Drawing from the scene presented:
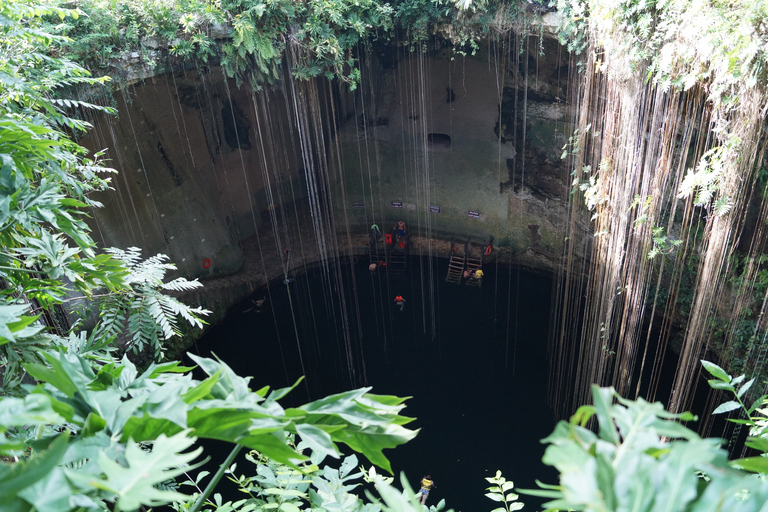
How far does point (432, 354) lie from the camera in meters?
6.89

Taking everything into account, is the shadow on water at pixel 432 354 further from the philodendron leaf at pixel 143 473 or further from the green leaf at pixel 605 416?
the philodendron leaf at pixel 143 473

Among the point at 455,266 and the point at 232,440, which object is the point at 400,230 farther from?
the point at 232,440

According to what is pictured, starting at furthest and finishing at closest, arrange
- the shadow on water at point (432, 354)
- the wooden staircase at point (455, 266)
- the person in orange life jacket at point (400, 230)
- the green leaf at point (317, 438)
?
the person in orange life jacket at point (400, 230) < the wooden staircase at point (455, 266) < the shadow on water at point (432, 354) < the green leaf at point (317, 438)

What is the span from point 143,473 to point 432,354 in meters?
6.39

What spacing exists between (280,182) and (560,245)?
4683 millimetres

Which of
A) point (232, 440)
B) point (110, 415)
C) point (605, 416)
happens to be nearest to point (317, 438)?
point (232, 440)

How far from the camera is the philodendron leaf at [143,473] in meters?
0.60

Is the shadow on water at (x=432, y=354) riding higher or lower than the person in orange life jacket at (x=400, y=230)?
lower

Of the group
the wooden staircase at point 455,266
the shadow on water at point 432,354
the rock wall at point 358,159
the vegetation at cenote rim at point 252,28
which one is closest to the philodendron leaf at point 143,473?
the shadow on water at point 432,354

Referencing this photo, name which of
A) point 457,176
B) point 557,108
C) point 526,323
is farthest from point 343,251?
point 557,108

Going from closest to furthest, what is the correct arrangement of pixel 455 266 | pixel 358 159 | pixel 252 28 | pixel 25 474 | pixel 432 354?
pixel 25 474
pixel 252 28
pixel 432 354
pixel 455 266
pixel 358 159

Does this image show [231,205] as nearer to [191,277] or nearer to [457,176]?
[191,277]

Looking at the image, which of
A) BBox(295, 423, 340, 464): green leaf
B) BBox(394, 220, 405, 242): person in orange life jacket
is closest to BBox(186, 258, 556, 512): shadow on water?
BBox(394, 220, 405, 242): person in orange life jacket

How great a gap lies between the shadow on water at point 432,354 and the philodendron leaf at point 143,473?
4.80 metres
